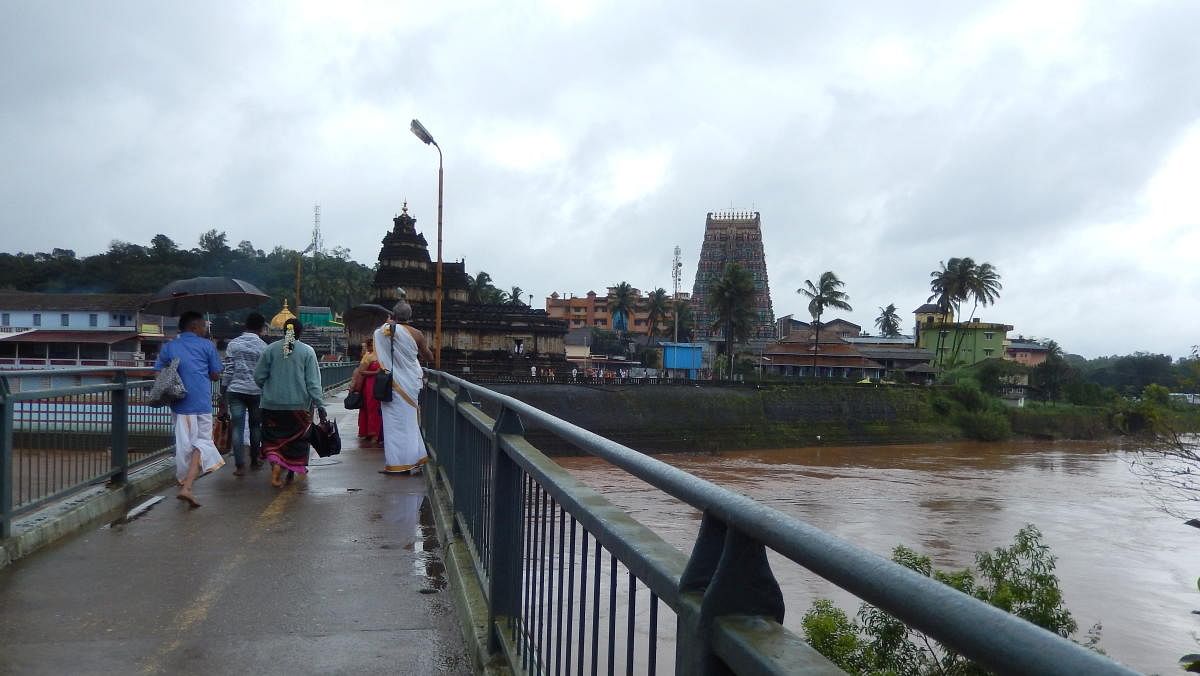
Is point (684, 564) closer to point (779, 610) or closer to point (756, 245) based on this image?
point (779, 610)

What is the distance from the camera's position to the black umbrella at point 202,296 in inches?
345

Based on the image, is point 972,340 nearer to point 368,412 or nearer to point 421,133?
point 421,133

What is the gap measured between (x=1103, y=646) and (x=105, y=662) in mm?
14754

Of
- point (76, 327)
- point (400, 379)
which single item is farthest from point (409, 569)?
point (76, 327)

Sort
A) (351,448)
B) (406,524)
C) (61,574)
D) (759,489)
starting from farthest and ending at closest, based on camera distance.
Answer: (759,489)
(351,448)
(406,524)
(61,574)

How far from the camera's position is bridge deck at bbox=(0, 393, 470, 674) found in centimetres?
380

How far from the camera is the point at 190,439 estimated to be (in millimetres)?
7031

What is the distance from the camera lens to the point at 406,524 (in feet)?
21.7

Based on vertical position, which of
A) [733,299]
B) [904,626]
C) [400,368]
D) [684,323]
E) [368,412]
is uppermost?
[733,299]

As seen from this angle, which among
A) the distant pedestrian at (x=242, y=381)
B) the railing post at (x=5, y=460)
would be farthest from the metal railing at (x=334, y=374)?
the railing post at (x=5, y=460)

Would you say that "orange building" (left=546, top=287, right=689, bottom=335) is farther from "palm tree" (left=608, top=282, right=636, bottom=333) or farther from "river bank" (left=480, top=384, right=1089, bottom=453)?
"river bank" (left=480, top=384, right=1089, bottom=453)

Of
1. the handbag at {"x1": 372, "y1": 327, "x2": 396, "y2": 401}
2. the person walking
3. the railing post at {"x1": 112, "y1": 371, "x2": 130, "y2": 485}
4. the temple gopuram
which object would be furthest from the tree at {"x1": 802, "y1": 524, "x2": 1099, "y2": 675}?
the temple gopuram

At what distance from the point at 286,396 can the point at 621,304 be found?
329 feet

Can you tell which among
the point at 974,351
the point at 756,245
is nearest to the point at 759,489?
the point at 974,351
